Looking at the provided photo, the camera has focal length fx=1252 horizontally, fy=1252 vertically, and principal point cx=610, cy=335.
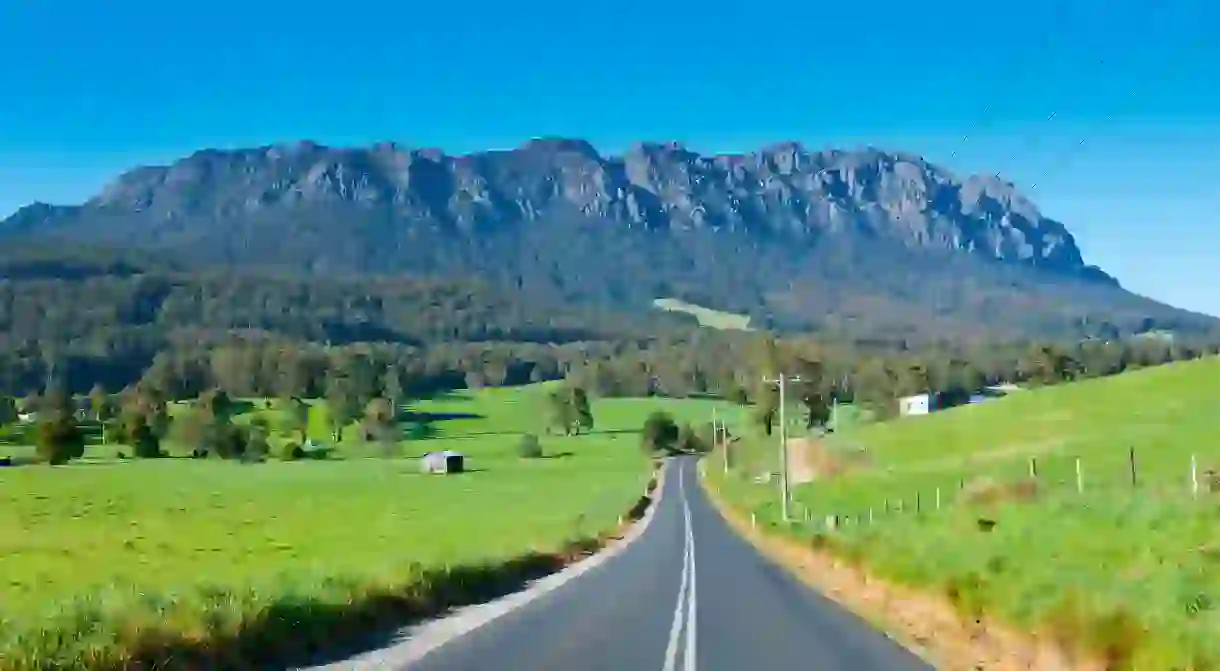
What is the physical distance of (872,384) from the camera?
185250 millimetres

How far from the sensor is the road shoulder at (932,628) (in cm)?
1516

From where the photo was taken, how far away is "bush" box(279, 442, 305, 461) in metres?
149

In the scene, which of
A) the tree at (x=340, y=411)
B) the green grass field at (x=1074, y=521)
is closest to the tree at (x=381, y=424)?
the tree at (x=340, y=411)

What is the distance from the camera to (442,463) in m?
128

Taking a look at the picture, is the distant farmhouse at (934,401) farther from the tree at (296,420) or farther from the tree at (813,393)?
the tree at (296,420)

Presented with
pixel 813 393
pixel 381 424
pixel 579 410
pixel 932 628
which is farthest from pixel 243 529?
pixel 579 410

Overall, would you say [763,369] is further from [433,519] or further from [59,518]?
[59,518]

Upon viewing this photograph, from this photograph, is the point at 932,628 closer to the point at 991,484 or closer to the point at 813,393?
the point at 991,484

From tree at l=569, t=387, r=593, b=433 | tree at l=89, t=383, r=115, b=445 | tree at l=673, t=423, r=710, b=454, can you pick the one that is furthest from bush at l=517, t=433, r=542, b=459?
tree at l=89, t=383, r=115, b=445

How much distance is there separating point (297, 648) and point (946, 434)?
81.6m

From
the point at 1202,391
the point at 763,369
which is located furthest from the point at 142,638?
the point at 763,369

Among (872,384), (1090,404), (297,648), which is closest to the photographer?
(297,648)

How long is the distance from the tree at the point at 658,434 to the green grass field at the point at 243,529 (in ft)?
50.1

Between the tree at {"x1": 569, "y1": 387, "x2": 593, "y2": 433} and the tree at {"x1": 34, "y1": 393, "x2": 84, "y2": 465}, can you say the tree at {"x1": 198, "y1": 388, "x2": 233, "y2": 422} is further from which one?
the tree at {"x1": 569, "y1": 387, "x2": 593, "y2": 433}
